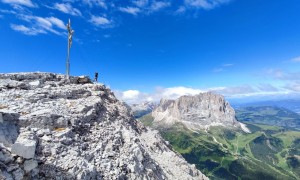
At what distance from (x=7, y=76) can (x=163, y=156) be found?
2826cm

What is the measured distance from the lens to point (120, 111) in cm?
5000

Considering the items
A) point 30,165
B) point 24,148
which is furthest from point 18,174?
point 24,148

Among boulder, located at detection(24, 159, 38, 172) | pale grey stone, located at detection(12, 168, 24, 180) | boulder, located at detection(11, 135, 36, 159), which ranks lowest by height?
pale grey stone, located at detection(12, 168, 24, 180)

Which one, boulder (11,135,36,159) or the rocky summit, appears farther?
the rocky summit

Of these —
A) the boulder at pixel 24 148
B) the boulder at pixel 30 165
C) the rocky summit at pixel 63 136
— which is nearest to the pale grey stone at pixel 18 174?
the rocky summit at pixel 63 136

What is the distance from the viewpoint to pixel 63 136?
27.9 meters

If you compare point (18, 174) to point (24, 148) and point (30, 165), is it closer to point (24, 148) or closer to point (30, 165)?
point (30, 165)

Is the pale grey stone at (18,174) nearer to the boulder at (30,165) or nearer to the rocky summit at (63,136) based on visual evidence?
the rocky summit at (63,136)


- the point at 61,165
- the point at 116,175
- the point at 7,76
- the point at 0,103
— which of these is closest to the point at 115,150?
the point at 116,175

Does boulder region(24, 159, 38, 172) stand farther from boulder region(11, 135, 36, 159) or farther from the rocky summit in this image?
boulder region(11, 135, 36, 159)

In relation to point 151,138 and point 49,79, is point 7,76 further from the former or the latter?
point 151,138

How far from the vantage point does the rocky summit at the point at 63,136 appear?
22.2 metres

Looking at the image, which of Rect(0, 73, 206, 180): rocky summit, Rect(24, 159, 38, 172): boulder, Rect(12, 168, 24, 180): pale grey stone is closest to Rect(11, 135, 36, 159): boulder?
Rect(0, 73, 206, 180): rocky summit

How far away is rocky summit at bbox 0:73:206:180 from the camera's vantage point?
2225 cm
